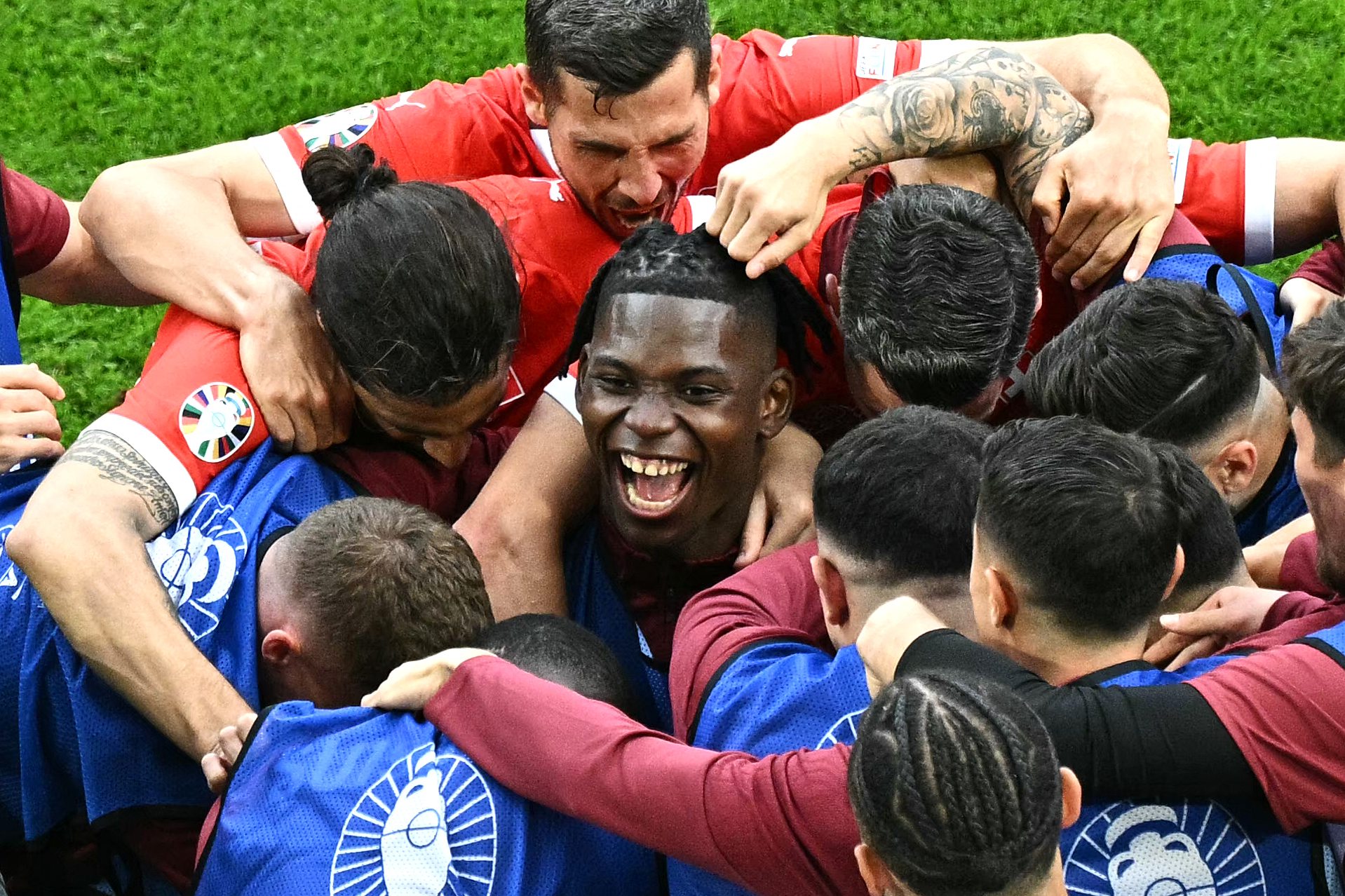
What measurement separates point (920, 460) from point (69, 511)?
5.67ft

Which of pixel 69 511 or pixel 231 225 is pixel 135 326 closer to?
pixel 231 225

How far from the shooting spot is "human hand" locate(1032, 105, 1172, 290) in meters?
3.74

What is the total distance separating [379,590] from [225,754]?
1.36 ft

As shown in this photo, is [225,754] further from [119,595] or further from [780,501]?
[780,501]

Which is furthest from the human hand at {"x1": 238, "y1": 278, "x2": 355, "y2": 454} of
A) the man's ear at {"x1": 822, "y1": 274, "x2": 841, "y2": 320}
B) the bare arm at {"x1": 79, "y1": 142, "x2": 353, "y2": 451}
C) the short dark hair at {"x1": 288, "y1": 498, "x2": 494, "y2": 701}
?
the man's ear at {"x1": 822, "y1": 274, "x2": 841, "y2": 320}

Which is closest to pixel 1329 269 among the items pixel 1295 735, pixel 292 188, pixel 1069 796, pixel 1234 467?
pixel 1234 467

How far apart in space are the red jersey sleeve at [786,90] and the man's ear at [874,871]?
2.67 meters

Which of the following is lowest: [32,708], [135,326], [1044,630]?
[135,326]

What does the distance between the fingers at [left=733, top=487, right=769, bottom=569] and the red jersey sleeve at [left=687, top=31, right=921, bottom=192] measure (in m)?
1.31

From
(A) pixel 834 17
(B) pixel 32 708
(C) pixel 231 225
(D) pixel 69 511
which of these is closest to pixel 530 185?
(C) pixel 231 225

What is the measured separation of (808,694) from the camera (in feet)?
8.75

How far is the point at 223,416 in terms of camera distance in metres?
3.38

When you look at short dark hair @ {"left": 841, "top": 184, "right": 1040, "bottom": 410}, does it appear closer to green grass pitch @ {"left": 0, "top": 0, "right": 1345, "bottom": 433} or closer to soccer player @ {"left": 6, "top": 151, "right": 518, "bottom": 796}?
soccer player @ {"left": 6, "top": 151, "right": 518, "bottom": 796}

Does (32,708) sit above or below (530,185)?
below
